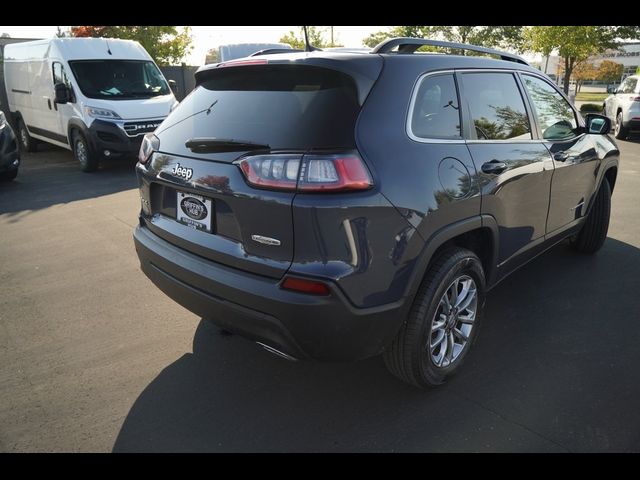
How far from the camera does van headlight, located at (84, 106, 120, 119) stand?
888cm

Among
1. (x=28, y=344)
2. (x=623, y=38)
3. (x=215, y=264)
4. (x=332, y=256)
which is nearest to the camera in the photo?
(x=332, y=256)

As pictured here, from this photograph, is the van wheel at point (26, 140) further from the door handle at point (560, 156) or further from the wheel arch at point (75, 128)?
the door handle at point (560, 156)

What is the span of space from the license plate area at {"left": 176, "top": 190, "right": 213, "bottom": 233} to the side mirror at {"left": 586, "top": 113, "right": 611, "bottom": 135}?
325 cm

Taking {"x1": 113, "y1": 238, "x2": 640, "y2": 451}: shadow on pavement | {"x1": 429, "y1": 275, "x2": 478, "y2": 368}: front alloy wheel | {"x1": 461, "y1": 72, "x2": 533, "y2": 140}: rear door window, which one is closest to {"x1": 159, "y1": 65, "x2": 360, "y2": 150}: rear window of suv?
{"x1": 461, "y1": 72, "x2": 533, "y2": 140}: rear door window

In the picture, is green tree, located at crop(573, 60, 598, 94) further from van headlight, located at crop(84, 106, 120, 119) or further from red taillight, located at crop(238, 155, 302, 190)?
red taillight, located at crop(238, 155, 302, 190)

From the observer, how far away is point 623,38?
2238cm

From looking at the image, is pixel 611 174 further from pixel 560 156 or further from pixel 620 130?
pixel 620 130

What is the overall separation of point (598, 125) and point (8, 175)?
333 inches

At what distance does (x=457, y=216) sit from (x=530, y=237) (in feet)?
3.82

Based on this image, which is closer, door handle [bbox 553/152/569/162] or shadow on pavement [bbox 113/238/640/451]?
shadow on pavement [bbox 113/238/640/451]

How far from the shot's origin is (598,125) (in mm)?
4027
